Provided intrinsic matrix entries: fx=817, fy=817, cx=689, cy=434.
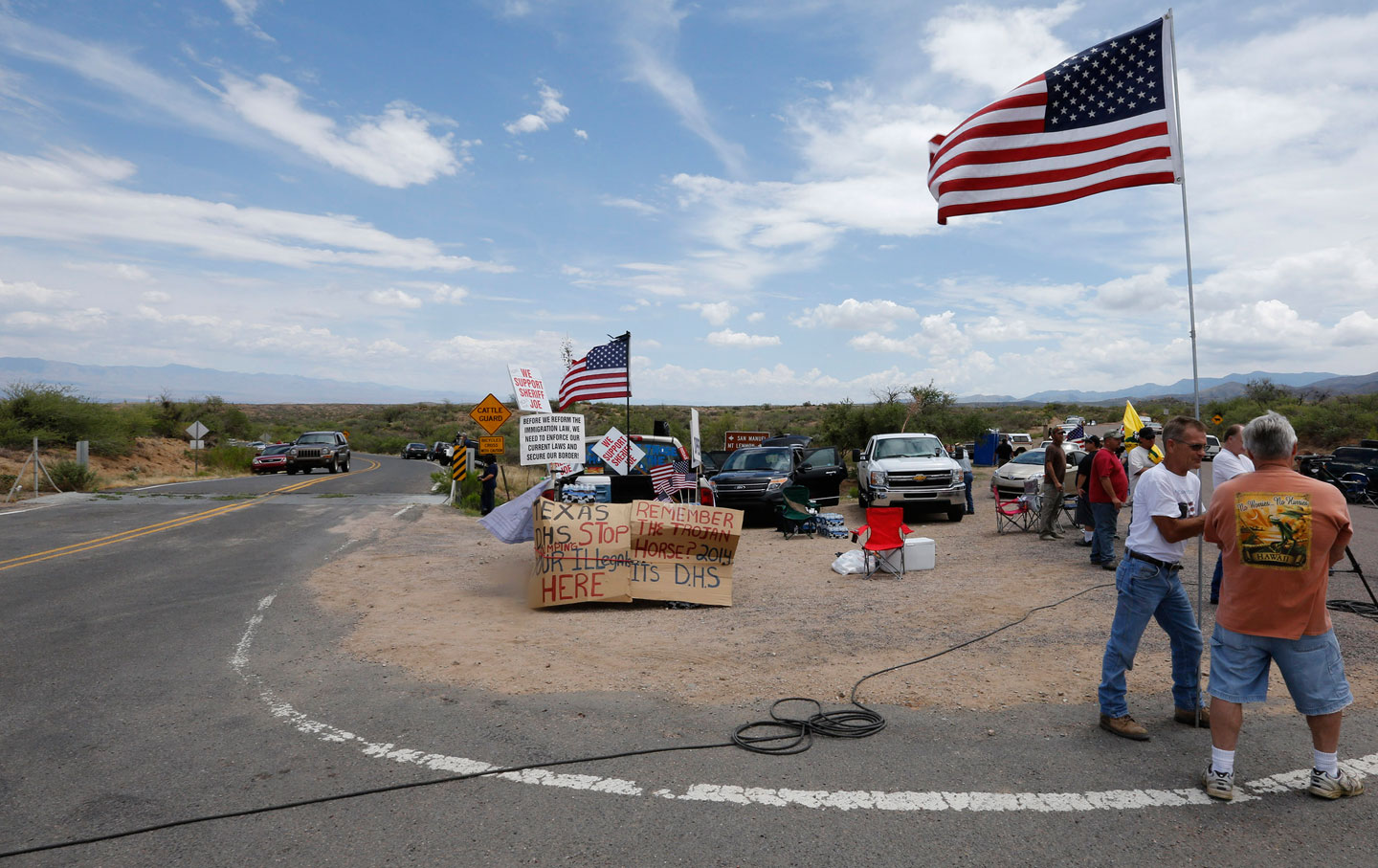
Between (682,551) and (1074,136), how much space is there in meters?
5.55

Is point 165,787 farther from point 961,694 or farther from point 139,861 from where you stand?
point 961,694

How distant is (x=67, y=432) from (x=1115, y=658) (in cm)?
4092

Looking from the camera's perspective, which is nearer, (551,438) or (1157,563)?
(1157,563)

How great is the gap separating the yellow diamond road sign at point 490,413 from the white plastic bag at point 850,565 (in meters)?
10.6

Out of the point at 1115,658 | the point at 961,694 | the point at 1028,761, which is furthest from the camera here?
the point at 961,694

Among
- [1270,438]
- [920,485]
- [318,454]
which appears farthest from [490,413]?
[318,454]

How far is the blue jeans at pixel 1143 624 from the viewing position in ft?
15.0

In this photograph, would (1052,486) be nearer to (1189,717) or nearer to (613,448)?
(613,448)

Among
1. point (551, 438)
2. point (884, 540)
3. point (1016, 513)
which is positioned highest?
point (551, 438)

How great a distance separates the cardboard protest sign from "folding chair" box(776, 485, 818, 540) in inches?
208

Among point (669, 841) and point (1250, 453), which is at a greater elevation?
point (1250, 453)

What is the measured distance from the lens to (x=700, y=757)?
14.4 ft

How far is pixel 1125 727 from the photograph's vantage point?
456cm

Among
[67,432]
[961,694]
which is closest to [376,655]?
[961,694]
